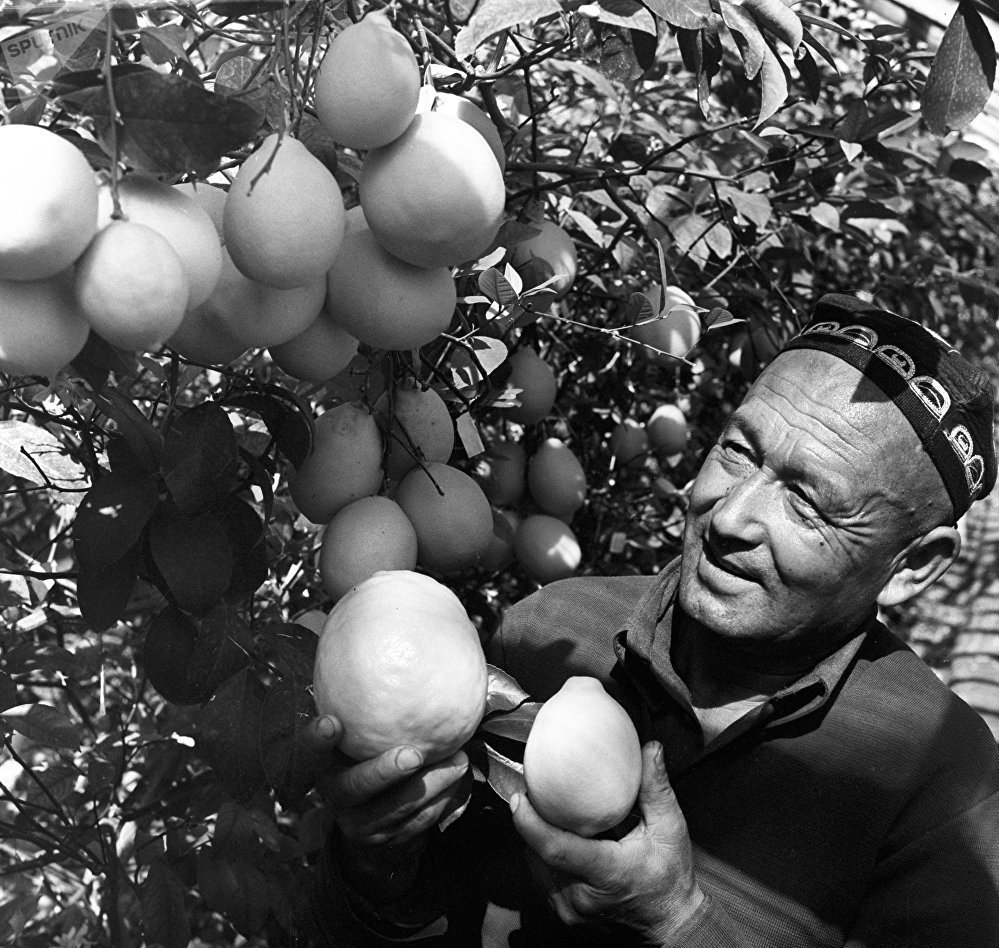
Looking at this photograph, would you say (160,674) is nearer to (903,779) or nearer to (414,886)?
(414,886)

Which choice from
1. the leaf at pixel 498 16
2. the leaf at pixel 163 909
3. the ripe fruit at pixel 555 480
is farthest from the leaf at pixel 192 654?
the ripe fruit at pixel 555 480

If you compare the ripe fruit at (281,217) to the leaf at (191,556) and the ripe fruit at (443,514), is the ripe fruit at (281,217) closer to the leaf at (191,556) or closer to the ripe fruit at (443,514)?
the leaf at (191,556)

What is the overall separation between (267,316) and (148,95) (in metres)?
0.23

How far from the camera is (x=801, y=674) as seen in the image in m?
1.58

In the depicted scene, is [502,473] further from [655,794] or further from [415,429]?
[655,794]

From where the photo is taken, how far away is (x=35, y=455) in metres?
1.52

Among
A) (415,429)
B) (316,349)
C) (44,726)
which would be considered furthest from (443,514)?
(44,726)

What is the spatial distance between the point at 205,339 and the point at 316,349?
0.46ft

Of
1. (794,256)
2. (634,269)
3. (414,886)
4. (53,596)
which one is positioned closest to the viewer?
(414,886)

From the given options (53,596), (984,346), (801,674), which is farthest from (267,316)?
(984,346)

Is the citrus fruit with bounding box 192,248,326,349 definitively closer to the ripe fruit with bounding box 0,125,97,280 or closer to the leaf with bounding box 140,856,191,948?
the ripe fruit with bounding box 0,125,97,280

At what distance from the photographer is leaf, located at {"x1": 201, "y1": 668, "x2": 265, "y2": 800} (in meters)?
1.40

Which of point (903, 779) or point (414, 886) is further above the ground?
point (903, 779)

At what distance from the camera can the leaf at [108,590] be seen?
1.34 metres
